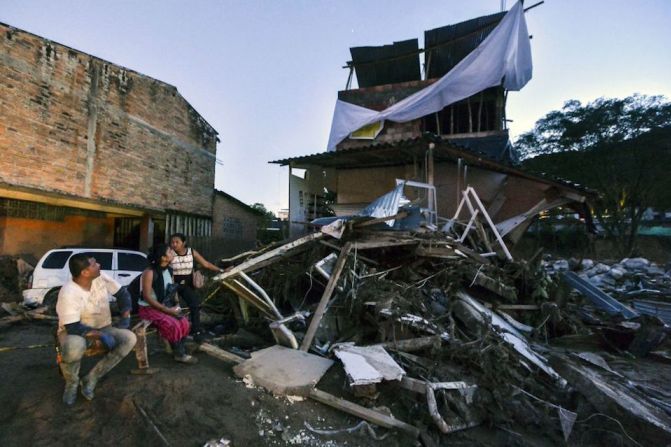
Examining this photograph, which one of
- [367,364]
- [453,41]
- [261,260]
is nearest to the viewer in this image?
[367,364]

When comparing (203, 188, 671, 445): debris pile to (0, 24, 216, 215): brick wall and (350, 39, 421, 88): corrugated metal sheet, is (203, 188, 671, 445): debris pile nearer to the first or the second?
(0, 24, 216, 215): brick wall

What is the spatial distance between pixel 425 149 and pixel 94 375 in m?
7.11

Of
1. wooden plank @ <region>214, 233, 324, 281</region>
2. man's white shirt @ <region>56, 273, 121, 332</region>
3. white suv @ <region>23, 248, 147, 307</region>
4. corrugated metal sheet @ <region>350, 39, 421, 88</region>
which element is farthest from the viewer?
corrugated metal sheet @ <region>350, 39, 421, 88</region>

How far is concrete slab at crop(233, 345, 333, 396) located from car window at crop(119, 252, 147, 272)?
17.2ft

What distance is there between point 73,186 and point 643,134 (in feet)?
77.5

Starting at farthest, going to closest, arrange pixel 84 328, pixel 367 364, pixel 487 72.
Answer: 1. pixel 487 72
2. pixel 367 364
3. pixel 84 328

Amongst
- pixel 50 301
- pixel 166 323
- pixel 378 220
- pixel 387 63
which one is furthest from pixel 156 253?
pixel 387 63

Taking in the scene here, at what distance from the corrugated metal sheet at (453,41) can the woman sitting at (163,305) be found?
11.6 meters

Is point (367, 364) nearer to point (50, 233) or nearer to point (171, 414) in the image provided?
point (171, 414)

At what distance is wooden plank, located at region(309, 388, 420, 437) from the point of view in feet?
8.73

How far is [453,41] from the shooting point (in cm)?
1120

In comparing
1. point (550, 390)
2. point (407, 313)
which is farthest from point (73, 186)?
point (550, 390)

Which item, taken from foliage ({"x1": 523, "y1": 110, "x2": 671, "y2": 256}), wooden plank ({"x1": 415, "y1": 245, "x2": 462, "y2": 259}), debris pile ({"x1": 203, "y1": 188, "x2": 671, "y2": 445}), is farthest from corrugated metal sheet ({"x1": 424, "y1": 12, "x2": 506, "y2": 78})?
foliage ({"x1": 523, "y1": 110, "x2": 671, "y2": 256})

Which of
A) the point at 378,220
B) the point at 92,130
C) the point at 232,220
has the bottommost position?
the point at 378,220
